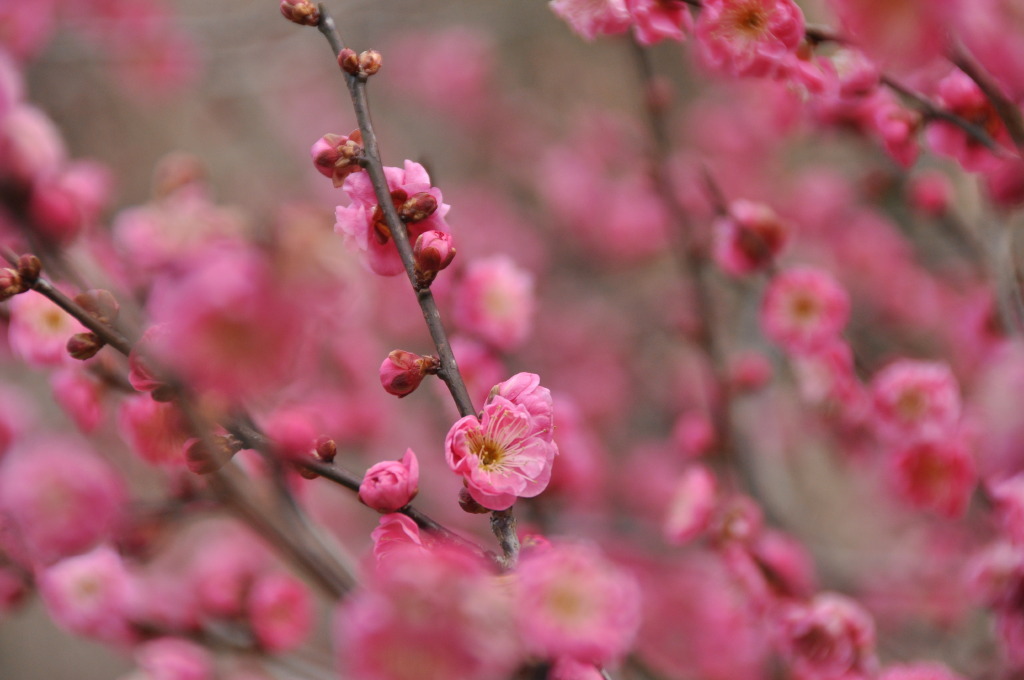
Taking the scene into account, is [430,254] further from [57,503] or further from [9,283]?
[57,503]

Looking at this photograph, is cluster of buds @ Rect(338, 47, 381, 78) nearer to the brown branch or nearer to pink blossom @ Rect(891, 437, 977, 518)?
the brown branch

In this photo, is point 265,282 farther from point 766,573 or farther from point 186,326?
point 766,573

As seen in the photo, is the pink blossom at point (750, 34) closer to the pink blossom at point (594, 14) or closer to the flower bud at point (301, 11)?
the pink blossom at point (594, 14)

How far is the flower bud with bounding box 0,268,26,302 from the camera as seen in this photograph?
0.43 m

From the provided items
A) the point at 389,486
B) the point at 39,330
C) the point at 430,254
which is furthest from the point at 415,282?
the point at 39,330

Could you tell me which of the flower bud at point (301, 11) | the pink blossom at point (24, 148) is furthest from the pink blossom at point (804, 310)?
the pink blossom at point (24, 148)

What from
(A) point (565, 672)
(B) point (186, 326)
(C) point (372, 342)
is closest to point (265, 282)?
(B) point (186, 326)

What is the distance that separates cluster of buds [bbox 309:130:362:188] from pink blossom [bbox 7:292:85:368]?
26 cm

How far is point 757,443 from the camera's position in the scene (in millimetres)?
1062

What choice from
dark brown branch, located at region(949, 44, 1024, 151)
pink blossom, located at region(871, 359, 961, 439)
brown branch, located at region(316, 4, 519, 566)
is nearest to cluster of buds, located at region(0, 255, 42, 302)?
brown branch, located at region(316, 4, 519, 566)

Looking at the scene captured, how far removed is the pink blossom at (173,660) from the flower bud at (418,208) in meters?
0.49

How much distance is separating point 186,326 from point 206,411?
0.27ft

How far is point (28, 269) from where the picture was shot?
425mm

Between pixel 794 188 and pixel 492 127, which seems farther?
pixel 492 127
